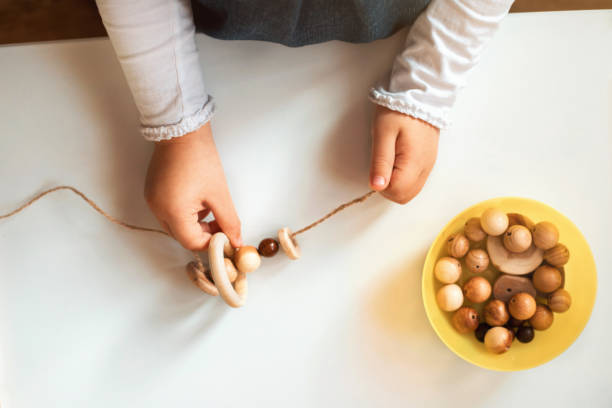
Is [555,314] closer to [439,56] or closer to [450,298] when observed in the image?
[450,298]

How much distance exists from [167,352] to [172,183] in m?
0.24

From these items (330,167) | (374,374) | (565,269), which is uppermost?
(330,167)

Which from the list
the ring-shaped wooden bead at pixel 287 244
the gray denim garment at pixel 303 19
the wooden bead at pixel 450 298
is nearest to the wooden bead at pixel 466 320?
the wooden bead at pixel 450 298

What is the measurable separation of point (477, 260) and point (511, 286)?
6 centimetres

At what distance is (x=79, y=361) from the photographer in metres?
0.64

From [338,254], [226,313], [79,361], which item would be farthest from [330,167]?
[79,361]

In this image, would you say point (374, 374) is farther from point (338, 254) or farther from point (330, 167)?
point (330, 167)

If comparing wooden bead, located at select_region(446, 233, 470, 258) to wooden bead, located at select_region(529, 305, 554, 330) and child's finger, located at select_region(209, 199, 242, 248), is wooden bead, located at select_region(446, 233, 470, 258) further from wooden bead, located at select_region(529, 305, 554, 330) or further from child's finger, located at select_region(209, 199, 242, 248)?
child's finger, located at select_region(209, 199, 242, 248)

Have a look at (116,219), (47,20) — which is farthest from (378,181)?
(47,20)

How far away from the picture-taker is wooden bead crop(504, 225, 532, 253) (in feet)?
1.92

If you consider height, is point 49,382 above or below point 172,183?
below

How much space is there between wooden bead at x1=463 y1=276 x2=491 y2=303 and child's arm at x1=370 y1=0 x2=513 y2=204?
0.47ft

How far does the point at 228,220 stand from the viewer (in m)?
0.61

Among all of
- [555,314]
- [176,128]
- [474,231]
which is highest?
[176,128]
